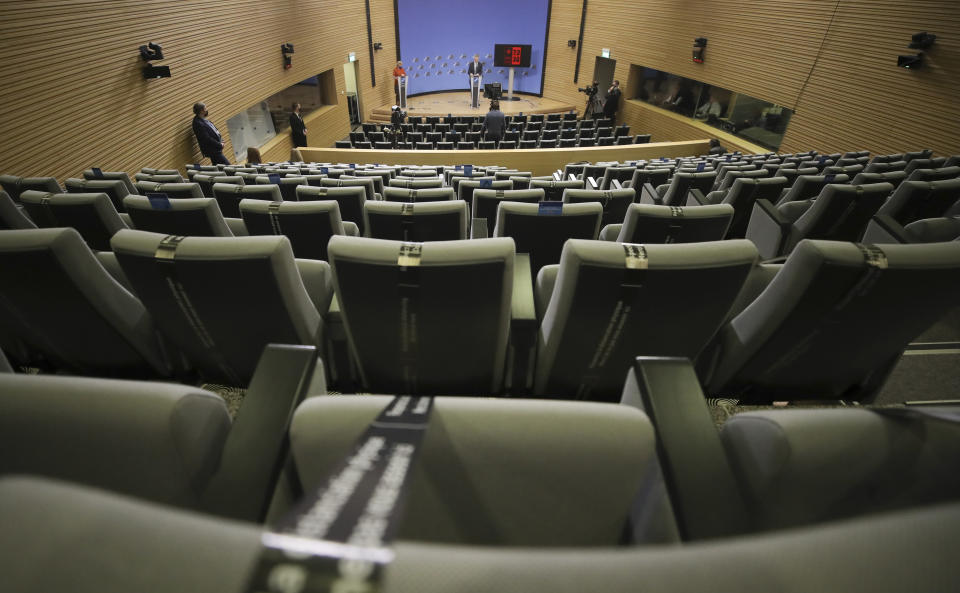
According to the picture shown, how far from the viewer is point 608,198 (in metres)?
3.32

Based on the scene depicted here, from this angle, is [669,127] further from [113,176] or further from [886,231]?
[113,176]

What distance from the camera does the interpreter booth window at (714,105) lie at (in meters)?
9.84

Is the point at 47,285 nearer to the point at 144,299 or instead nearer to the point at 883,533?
the point at 144,299

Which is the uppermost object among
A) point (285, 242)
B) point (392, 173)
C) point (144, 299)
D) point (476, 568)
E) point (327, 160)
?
point (476, 568)

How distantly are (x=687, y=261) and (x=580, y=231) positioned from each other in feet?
4.23

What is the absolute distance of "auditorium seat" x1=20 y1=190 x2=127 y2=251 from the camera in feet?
8.10

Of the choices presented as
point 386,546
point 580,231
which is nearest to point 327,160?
point 580,231

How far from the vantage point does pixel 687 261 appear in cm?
112

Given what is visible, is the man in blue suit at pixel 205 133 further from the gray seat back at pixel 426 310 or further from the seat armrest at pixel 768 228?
the seat armrest at pixel 768 228

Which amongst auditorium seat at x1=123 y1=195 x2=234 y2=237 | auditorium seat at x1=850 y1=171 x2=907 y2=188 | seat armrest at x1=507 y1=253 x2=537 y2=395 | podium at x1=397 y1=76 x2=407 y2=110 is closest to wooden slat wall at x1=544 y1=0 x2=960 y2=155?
auditorium seat at x1=850 y1=171 x2=907 y2=188

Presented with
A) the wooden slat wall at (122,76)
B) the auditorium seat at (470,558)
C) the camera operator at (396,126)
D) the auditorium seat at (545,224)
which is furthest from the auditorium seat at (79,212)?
the camera operator at (396,126)

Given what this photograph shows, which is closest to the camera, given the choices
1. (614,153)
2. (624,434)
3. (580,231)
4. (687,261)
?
(624,434)

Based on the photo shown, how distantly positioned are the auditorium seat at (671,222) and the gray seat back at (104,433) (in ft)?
6.45

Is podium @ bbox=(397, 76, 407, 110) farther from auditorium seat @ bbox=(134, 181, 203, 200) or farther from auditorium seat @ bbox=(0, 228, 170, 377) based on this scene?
auditorium seat @ bbox=(0, 228, 170, 377)
